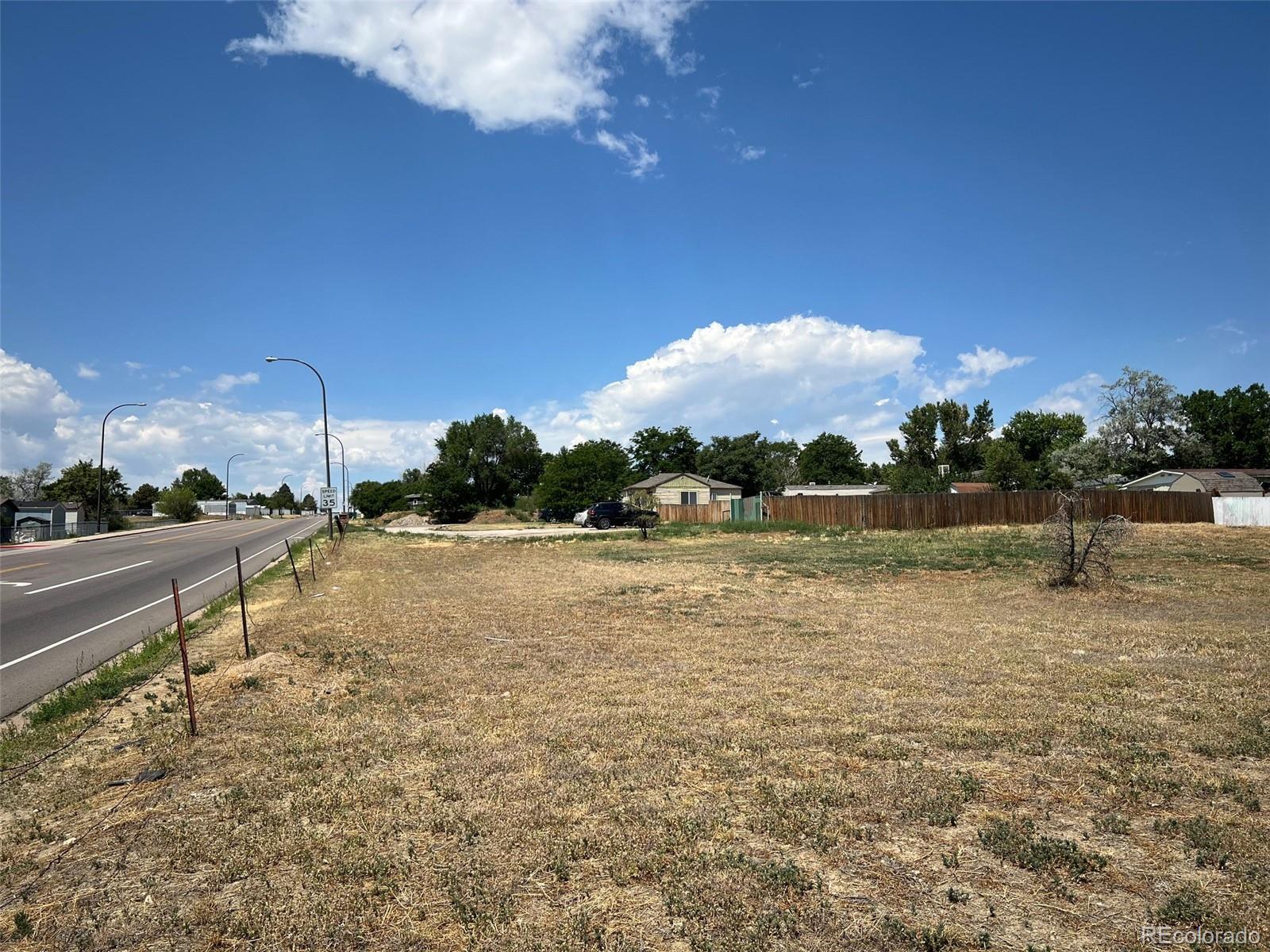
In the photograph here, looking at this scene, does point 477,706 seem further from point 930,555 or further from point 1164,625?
point 930,555

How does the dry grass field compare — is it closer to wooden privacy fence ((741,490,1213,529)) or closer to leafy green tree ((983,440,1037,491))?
wooden privacy fence ((741,490,1213,529))

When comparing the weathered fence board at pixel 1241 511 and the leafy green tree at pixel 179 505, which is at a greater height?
the leafy green tree at pixel 179 505

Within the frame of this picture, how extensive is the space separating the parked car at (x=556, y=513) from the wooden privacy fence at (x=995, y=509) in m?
28.0

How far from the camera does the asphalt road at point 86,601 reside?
32.3ft

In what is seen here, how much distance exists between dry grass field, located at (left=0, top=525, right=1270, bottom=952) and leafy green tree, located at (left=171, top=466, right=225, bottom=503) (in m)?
154

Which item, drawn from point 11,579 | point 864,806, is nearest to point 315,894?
point 864,806

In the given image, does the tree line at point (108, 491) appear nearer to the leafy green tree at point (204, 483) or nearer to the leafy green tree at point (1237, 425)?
the leafy green tree at point (204, 483)

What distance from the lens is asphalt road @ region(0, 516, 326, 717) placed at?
9.84 m

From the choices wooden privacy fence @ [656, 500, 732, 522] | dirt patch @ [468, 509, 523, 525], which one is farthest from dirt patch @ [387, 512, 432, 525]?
wooden privacy fence @ [656, 500, 732, 522]

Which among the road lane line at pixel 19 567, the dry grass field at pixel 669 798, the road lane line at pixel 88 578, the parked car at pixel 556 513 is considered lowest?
the dry grass field at pixel 669 798

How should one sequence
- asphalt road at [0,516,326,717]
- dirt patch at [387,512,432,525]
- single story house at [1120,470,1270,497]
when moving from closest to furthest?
asphalt road at [0,516,326,717]
single story house at [1120,470,1270,497]
dirt patch at [387,512,432,525]

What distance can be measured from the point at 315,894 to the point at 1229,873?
4.80 meters

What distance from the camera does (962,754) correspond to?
18.3ft

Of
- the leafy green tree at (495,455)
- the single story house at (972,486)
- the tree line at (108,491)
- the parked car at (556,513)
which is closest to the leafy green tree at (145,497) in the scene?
the tree line at (108,491)
